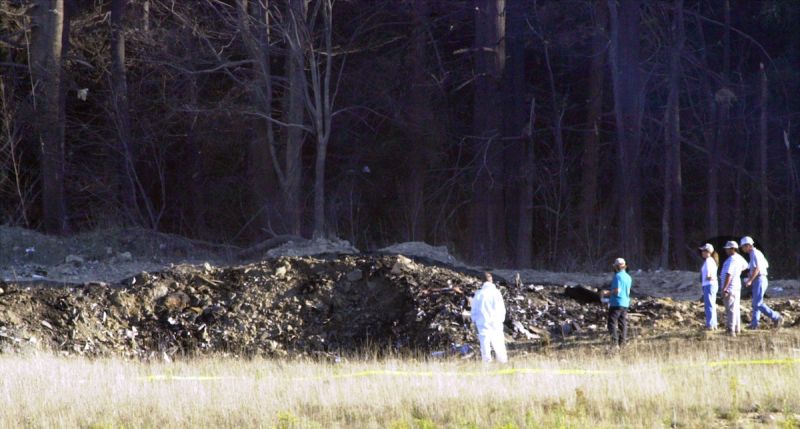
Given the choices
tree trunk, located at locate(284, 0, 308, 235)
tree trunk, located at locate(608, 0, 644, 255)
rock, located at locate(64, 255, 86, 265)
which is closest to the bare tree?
tree trunk, located at locate(284, 0, 308, 235)

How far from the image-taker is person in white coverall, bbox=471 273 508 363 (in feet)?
53.9

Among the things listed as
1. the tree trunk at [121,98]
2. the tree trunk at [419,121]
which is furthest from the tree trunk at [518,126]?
the tree trunk at [121,98]

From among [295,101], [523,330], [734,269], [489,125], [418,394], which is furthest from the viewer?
[489,125]

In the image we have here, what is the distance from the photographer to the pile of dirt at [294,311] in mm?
19578

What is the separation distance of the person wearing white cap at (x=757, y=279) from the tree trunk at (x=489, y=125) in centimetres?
1386

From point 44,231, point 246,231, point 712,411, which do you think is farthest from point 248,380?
point 246,231

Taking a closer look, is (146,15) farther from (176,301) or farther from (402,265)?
(402,265)

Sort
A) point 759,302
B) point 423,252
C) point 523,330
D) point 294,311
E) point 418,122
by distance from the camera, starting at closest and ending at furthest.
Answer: point 759,302
point 523,330
point 294,311
point 423,252
point 418,122

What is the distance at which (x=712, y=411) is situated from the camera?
12477mm

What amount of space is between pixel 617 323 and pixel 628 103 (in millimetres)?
16272

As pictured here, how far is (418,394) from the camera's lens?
13.3 m

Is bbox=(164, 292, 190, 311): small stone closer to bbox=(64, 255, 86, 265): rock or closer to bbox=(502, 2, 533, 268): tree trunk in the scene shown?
bbox=(64, 255, 86, 265): rock

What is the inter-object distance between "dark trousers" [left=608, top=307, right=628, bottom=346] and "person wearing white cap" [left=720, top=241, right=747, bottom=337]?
1560mm

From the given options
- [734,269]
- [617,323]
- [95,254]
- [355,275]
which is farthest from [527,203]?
[734,269]
